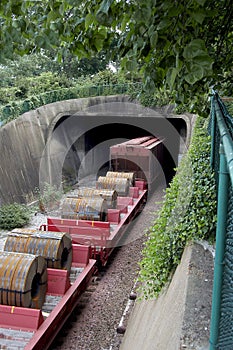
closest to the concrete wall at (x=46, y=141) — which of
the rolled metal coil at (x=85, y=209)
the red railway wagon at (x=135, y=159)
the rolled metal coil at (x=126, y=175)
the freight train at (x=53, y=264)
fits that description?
the red railway wagon at (x=135, y=159)

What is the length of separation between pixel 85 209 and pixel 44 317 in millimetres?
5187

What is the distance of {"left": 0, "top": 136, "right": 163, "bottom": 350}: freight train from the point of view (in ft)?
19.7

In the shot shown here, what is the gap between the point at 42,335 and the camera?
5.82 m

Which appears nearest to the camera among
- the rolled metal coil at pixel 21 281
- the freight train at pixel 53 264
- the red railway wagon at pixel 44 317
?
the red railway wagon at pixel 44 317

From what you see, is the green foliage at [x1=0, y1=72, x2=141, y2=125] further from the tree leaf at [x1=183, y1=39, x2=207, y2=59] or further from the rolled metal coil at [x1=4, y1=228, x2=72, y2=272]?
the tree leaf at [x1=183, y1=39, x2=207, y2=59]

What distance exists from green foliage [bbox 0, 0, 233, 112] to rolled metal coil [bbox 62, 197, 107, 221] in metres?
8.49

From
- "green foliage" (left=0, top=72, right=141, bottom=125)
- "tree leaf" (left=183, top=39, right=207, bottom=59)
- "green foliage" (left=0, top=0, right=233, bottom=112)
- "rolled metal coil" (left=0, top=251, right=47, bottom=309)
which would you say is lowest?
"rolled metal coil" (left=0, top=251, right=47, bottom=309)

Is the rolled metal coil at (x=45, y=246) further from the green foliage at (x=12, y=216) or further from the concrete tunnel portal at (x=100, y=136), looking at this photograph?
the concrete tunnel portal at (x=100, y=136)

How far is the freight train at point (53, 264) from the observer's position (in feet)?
19.7

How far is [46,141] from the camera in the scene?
19969 millimetres

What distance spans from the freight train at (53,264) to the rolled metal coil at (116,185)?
69 centimetres

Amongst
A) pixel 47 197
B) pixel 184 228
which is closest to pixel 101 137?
pixel 47 197

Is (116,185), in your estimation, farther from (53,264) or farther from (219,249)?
(219,249)

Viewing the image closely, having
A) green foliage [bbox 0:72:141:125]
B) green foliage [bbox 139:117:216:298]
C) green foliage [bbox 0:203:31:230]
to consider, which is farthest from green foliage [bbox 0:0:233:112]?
green foliage [bbox 0:72:141:125]
